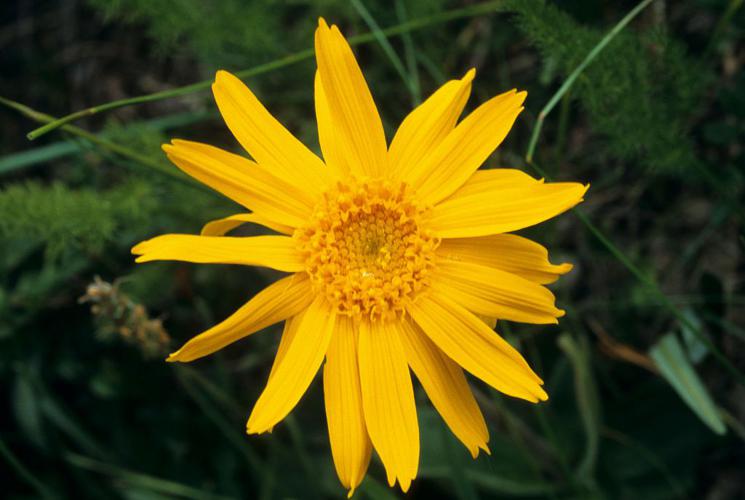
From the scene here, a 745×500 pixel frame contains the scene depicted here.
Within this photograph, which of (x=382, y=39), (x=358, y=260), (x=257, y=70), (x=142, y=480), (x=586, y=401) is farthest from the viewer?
(x=142, y=480)

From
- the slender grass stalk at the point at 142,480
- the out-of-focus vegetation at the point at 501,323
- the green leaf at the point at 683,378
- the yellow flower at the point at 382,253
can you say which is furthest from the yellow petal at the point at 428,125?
the slender grass stalk at the point at 142,480

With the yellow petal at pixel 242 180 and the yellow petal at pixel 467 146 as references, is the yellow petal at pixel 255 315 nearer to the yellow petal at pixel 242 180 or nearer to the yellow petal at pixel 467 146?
the yellow petal at pixel 242 180

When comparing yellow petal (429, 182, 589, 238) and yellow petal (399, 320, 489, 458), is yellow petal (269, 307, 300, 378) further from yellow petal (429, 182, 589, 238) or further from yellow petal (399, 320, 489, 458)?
yellow petal (429, 182, 589, 238)

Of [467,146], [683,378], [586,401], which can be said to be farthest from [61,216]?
[683,378]

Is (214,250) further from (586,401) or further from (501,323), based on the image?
(586,401)

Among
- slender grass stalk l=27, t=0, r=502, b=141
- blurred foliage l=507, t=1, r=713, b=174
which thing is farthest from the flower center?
blurred foliage l=507, t=1, r=713, b=174
